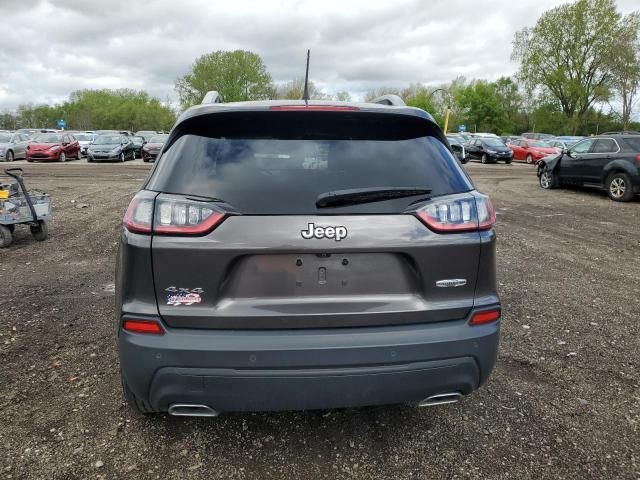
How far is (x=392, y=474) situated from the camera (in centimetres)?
247

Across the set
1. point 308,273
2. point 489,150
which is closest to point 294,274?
point 308,273

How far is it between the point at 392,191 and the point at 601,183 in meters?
13.3

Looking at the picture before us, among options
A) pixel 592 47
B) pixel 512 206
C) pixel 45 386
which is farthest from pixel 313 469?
pixel 592 47

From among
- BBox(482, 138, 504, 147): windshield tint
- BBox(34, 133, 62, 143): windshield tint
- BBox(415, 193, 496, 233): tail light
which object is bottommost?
BBox(415, 193, 496, 233): tail light

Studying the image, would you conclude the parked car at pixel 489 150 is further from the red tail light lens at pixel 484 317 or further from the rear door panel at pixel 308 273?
the rear door panel at pixel 308 273

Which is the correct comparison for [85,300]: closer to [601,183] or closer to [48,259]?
[48,259]

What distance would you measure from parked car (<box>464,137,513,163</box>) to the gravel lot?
2605 centimetres

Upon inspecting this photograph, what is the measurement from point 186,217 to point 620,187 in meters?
13.5

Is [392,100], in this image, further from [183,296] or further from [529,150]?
[529,150]

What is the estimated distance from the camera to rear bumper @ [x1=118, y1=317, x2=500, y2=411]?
216 cm

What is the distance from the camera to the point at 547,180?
15.4 metres

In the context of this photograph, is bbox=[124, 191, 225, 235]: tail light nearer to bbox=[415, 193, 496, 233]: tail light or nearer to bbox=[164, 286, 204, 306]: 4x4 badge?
bbox=[164, 286, 204, 306]: 4x4 badge

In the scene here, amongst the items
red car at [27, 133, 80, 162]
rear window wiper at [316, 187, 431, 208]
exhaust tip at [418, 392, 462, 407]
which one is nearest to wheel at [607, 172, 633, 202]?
exhaust tip at [418, 392, 462, 407]

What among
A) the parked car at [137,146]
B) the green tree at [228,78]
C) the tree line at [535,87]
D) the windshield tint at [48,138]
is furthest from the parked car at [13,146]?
the green tree at [228,78]
